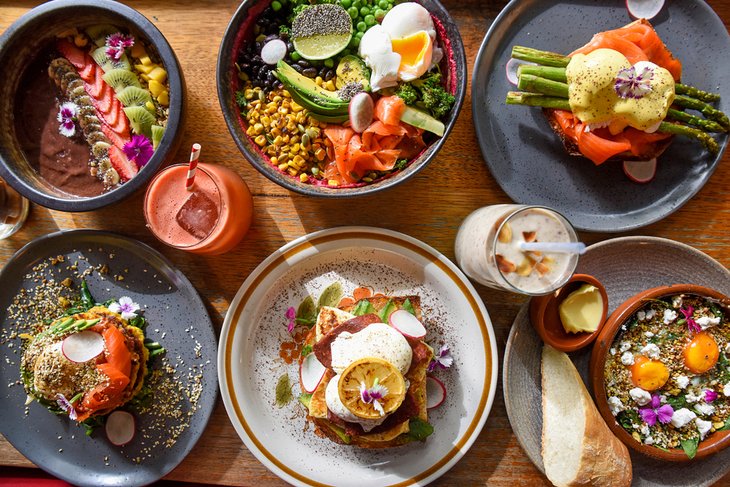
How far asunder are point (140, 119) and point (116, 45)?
1.07 feet

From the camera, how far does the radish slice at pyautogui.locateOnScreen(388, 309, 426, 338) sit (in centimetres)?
225

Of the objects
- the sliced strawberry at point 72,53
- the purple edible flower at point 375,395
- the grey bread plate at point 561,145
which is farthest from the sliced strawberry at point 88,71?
the purple edible flower at point 375,395

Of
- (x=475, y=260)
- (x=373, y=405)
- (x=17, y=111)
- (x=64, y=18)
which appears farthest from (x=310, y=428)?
(x=64, y=18)

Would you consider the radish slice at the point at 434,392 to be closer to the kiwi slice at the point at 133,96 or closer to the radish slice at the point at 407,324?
the radish slice at the point at 407,324

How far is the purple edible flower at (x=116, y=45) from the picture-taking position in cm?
226

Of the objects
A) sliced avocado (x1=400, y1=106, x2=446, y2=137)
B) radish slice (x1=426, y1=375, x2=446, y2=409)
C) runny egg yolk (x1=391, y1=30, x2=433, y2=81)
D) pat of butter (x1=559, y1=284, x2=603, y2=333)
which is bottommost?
radish slice (x1=426, y1=375, x2=446, y2=409)

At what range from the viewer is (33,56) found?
2.29m

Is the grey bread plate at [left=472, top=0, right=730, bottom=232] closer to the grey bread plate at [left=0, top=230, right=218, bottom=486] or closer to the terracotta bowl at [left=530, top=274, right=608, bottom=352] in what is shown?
the terracotta bowl at [left=530, top=274, right=608, bottom=352]

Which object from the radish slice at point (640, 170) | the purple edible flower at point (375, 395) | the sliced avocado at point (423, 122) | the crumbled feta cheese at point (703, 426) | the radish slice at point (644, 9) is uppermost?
the radish slice at point (644, 9)

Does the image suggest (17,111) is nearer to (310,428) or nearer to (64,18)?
(64,18)

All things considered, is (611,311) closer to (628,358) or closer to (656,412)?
(628,358)

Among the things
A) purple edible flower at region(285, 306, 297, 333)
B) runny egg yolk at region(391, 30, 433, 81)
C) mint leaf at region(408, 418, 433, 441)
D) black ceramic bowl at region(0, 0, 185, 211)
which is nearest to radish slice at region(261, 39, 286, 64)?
black ceramic bowl at region(0, 0, 185, 211)

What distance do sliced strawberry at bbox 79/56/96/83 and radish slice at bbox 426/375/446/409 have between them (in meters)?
Result: 1.93

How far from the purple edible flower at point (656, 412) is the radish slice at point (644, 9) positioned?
1.60m
